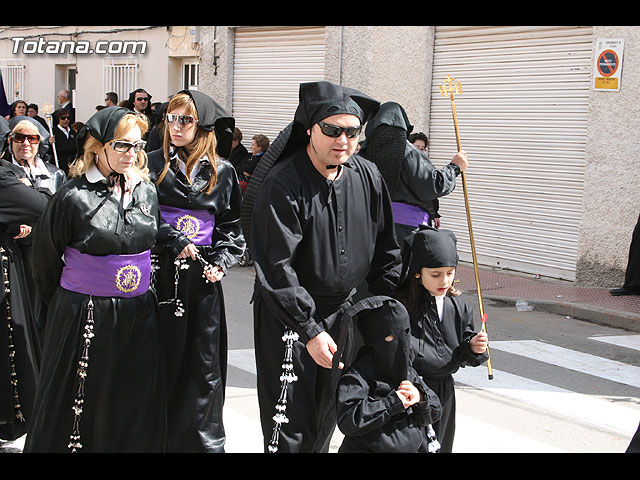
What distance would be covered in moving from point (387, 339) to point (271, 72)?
13.8m

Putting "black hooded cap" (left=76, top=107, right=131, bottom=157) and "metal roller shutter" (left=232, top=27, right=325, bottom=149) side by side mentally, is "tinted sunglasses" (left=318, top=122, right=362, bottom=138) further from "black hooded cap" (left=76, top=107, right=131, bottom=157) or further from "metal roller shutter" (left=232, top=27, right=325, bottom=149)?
"metal roller shutter" (left=232, top=27, right=325, bottom=149)

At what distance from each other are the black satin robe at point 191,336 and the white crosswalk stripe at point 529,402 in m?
0.42

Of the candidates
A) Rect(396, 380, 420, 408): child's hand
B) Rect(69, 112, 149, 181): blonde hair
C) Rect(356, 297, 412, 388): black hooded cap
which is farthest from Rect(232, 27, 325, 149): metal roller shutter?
Rect(396, 380, 420, 408): child's hand

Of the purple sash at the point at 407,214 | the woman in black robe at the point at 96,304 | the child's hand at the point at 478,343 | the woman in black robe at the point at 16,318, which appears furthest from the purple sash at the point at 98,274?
the purple sash at the point at 407,214

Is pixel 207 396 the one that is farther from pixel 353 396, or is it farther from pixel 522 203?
pixel 522 203

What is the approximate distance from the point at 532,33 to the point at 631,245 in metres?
3.21

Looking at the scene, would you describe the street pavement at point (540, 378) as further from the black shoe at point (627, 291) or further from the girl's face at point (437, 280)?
the girl's face at point (437, 280)

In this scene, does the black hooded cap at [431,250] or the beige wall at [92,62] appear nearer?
the black hooded cap at [431,250]

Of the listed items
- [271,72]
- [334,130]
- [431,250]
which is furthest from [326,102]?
[271,72]

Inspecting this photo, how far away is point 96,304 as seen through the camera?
14.3 ft

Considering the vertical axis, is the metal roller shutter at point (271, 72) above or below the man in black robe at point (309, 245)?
above

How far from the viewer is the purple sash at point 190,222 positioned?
515cm

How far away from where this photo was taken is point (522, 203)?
41.1 ft

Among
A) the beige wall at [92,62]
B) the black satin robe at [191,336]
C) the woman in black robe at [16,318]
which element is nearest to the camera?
the black satin robe at [191,336]
